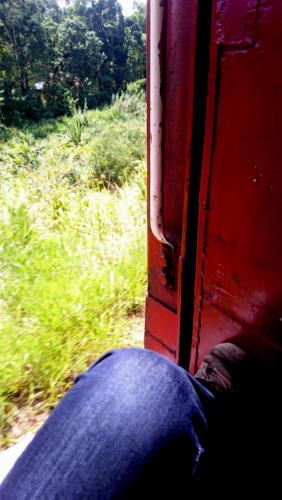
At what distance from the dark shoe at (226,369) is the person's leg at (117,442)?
0.20 metres

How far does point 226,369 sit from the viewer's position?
1062mm

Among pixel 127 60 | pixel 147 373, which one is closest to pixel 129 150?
pixel 147 373

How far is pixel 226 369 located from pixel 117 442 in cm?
47

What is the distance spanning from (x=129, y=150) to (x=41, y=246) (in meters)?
7.63

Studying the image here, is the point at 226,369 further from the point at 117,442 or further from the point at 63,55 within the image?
the point at 63,55

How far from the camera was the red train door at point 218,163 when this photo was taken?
0.83 m

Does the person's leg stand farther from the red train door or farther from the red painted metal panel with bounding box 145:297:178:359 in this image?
the red painted metal panel with bounding box 145:297:178:359

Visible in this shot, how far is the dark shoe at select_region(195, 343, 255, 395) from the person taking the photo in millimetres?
1024

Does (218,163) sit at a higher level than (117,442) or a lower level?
higher

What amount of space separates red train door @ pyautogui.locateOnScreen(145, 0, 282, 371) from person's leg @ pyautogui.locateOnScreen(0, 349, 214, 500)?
1.26 ft

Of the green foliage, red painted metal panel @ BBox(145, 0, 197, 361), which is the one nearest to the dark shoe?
red painted metal panel @ BBox(145, 0, 197, 361)

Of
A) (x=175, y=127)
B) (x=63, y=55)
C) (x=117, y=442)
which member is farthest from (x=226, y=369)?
(x=63, y=55)

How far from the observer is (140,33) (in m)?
39.8

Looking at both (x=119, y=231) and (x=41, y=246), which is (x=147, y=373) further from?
(x=119, y=231)
